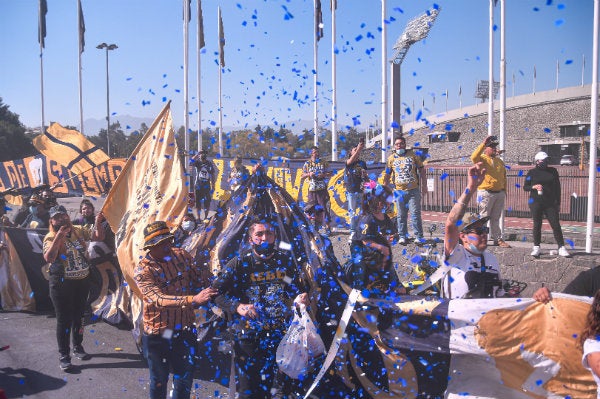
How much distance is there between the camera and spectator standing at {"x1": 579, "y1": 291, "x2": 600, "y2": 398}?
270 cm

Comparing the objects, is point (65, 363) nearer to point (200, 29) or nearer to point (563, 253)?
point (563, 253)

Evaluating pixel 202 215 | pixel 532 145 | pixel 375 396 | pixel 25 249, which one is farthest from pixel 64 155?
pixel 532 145

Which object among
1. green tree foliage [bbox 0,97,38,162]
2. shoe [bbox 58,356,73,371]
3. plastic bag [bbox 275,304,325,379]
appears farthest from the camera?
green tree foliage [bbox 0,97,38,162]

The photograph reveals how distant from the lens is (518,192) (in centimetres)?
1517

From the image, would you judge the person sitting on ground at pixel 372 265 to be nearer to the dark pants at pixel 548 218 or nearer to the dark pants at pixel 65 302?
the dark pants at pixel 65 302

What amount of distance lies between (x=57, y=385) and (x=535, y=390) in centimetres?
449

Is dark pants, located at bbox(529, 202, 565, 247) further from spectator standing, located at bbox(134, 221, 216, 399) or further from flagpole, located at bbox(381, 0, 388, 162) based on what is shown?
spectator standing, located at bbox(134, 221, 216, 399)

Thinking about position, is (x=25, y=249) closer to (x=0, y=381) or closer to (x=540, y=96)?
(x=0, y=381)

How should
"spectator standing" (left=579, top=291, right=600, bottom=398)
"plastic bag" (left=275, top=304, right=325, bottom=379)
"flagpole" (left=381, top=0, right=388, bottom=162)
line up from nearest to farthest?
"spectator standing" (left=579, top=291, right=600, bottom=398)
"plastic bag" (left=275, top=304, right=325, bottom=379)
"flagpole" (left=381, top=0, right=388, bottom=162)

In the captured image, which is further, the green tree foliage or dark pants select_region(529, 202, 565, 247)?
the green tree foliage

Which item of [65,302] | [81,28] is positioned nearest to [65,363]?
[65,302]

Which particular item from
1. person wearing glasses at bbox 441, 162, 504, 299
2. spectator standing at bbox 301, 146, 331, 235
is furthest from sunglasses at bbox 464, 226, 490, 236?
spectator standing at bbox 301, 146, 331, 235

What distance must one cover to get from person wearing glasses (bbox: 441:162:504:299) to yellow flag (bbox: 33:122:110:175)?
25.9ft

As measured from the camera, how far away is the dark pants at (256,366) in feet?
12.7
